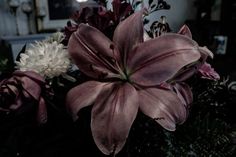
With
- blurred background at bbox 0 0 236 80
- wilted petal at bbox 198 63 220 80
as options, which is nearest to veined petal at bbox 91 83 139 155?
wilted petal at bbox 198 63 220 80

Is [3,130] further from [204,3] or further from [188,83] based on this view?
[204,3]

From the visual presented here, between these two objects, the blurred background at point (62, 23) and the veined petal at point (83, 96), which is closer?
the veined petal at point (83, 96)

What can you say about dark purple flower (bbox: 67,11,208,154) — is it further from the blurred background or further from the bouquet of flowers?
the blurred background

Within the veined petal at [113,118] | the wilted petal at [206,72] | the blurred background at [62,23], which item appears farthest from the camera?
the blurred background at [62,23]

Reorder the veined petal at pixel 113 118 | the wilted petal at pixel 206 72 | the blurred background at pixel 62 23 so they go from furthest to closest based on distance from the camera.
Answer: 1. the blurred background at pixel 62 23
2. the wilted petal at pixel 206 72
3. the veined petal at pixel 113 118

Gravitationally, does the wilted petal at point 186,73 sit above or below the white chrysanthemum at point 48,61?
below

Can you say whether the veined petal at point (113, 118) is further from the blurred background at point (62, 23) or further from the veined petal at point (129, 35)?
the blurred background at point (62, 23)

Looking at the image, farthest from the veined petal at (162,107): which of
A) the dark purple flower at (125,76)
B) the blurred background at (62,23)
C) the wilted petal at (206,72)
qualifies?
the blurred background at (62,23)

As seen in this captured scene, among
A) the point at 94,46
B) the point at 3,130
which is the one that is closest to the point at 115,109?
the point at 94,46

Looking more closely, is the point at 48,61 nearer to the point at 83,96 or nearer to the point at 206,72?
the point at 83,96

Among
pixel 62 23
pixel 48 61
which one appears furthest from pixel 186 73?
pixel 62 23
